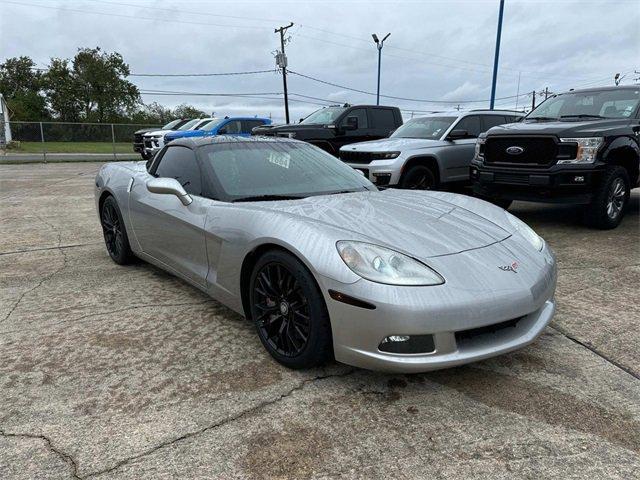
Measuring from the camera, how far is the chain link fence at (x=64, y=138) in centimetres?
2684

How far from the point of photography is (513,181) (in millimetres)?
6316

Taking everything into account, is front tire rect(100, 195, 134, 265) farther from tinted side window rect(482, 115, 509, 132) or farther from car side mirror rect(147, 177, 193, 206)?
tinted side window rect(482, 115, 509, 132)

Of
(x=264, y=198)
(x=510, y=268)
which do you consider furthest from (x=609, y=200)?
(x=264, y=198)

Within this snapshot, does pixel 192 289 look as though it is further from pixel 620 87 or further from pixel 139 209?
pixel 620 87

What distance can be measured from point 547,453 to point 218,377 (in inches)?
65.5

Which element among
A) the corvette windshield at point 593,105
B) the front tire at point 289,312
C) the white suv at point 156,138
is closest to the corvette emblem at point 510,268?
the front tire at point 289,312

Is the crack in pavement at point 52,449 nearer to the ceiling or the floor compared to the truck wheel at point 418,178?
nearer to the floor

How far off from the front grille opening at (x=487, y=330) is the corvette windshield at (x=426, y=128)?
651 centimetres

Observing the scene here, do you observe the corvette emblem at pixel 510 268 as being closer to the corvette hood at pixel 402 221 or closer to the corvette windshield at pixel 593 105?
the corvette hood at pixel 402 221

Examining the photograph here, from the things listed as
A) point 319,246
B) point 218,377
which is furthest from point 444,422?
point 218,377

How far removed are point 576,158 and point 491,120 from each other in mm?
3703

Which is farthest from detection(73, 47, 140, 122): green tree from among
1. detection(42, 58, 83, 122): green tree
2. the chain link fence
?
the chain link fence

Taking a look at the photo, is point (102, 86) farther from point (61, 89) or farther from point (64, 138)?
point (64, 138)

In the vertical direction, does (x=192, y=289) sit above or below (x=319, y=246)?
below
